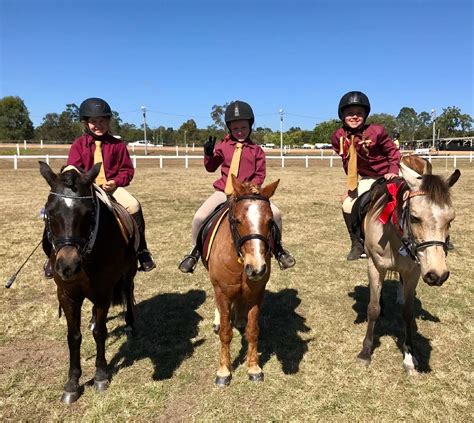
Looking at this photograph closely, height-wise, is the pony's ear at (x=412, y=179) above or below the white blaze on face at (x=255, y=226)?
above

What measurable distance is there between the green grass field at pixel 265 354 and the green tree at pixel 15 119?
8706 cm

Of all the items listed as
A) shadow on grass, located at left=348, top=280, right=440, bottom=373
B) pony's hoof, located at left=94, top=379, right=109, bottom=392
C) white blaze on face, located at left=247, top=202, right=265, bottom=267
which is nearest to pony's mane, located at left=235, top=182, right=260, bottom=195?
white blaze on face, located at left=247, top=202, right=265, bottom=267

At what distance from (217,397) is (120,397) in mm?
987

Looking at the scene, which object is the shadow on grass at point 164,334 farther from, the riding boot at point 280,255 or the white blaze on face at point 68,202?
the white blaze on face at point 68,202

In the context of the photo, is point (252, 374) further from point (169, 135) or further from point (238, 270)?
point (169, 135)

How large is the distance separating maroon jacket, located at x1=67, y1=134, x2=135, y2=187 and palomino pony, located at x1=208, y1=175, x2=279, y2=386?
1762mm

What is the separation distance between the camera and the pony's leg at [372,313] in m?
4.75

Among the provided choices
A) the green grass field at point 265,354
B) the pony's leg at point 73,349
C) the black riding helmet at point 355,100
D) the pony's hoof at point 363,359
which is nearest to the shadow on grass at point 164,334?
the green grass field at point 265,354

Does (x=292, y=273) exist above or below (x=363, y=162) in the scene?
below

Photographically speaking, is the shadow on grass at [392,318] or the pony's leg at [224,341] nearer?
the pony's leg at [224,341]

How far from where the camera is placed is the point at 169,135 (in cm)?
A: 11519

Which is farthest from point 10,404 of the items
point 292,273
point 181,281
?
point 292,273

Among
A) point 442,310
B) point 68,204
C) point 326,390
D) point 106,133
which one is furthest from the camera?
point 442,310

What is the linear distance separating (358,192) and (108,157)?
3780mm
